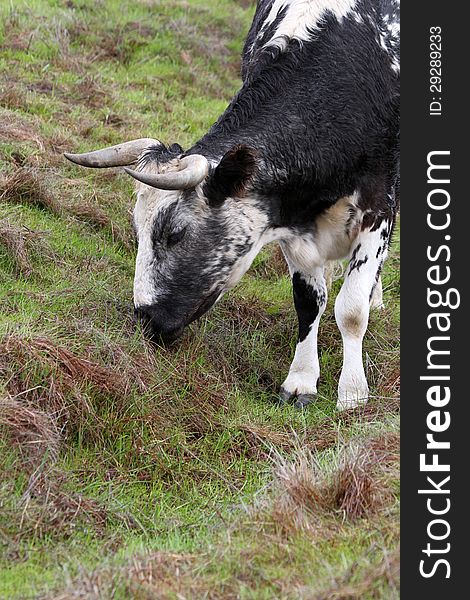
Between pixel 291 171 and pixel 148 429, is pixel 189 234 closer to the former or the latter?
pixel 291 171

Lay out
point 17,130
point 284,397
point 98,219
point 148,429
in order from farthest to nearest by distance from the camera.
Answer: point 17,130 < point 98,219 < point 284,397 < point 148,429

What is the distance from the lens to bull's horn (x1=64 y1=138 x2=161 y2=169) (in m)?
6.56

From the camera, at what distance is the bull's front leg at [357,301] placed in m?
6.80

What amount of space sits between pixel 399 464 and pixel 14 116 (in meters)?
5.73

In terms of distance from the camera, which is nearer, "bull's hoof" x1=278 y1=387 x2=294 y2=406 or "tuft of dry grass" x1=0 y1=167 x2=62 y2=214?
"bull's hoof" x1=278 y1=387 x2=294 y2=406

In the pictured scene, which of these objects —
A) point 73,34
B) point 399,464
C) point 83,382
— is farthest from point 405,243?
point 73,34

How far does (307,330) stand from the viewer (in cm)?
717

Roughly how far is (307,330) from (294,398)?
49 centimetres

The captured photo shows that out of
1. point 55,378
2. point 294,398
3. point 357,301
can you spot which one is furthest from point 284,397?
point 55,378

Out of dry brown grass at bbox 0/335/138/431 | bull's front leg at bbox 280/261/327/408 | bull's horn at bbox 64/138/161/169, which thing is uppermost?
bull's horn at bbox 64/138/161/169

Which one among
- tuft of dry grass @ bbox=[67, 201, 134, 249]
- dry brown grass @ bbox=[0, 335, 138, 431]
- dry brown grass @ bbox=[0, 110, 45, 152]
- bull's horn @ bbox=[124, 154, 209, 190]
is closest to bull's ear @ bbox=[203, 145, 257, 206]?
bull's horn @ bbox=[124, 154, 209, 190]

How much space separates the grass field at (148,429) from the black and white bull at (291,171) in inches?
18.4

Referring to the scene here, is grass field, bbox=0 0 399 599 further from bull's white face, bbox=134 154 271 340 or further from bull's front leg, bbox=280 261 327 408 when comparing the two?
bull's white face, bbox=134 154 271 340

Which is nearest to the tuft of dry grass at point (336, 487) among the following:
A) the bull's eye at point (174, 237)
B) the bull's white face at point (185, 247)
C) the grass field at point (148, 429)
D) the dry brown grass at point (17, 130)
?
the grass field at point (148, 429)
